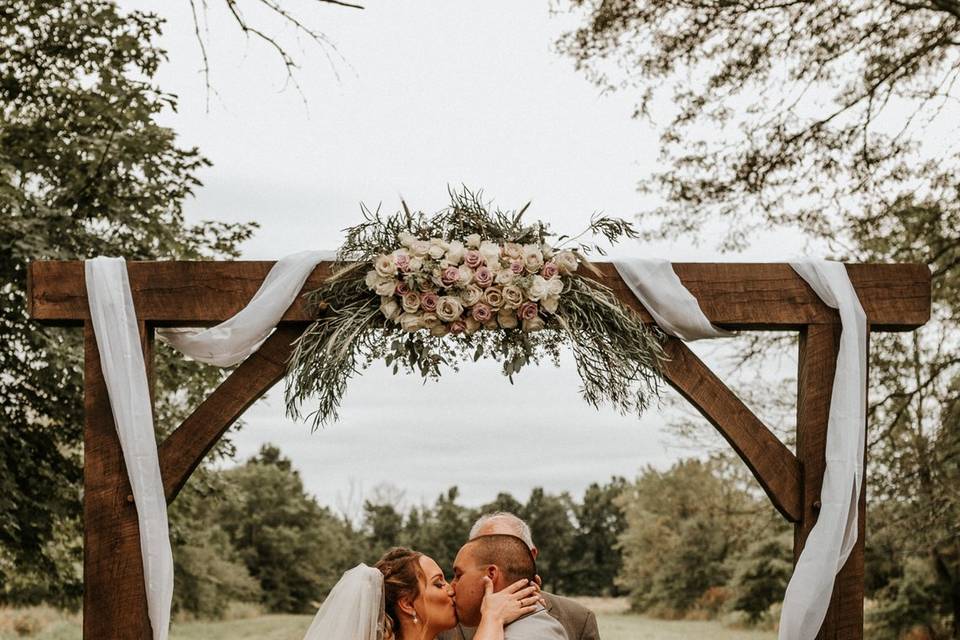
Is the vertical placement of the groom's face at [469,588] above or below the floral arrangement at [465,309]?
below

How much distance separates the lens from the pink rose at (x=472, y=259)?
452 centimetres

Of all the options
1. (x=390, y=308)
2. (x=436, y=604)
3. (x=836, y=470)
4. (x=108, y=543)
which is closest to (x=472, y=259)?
(x=390, y=308)

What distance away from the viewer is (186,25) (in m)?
9.18

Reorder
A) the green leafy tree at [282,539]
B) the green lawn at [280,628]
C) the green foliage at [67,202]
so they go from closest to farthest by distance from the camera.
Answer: the green foliage at [67,202] → the green lawn at [280,628] → the green leafy tree at [282,539]

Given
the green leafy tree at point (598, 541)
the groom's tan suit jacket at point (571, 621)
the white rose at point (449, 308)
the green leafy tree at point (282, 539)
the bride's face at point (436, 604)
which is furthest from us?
the green leafy tree at point (598, 541)

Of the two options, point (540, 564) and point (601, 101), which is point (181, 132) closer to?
point (601, 101)

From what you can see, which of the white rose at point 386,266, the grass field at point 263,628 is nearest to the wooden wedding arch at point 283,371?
the white rose at point 386,266

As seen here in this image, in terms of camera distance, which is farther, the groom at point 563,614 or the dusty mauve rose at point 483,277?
the groom at point 563,614

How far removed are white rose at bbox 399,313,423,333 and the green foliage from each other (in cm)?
473

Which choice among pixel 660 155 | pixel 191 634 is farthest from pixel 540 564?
pixel 660 155

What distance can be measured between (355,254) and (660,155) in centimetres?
592

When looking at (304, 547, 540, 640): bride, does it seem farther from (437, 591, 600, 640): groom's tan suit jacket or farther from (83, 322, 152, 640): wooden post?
(83, 322, 152, 640): wooden post

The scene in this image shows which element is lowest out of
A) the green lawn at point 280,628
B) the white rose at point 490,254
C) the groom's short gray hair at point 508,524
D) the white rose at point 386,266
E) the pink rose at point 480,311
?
the green lawn at point 280,628

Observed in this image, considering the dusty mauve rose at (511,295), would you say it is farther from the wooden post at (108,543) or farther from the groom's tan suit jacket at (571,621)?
the wooden post at (108,543)
